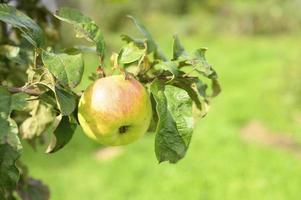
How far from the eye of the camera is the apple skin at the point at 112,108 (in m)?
0.87

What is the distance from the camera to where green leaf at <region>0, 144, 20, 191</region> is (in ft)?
2.54

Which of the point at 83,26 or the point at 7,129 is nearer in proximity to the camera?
the point at 7,129

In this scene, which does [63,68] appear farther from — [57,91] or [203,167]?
[203,167]

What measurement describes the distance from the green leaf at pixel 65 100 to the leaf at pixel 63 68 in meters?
0.01

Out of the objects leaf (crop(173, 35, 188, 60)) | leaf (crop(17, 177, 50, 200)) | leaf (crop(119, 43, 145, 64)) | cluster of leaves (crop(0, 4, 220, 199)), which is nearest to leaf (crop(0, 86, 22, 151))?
cluster of leaves (crop(0, 4, 220, 199))

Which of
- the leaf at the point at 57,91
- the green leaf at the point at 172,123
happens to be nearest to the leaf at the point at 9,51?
the leaf at the point at 57,91

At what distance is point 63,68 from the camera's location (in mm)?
829

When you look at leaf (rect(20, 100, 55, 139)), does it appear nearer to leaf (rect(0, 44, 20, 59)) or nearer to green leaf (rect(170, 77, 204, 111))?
leaf (rect(0, 44, 20, 59))

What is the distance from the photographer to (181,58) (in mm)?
999

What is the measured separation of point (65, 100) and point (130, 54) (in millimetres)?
170

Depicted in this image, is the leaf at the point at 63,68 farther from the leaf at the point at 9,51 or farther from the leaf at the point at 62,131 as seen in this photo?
the leaf at the point at 9,51

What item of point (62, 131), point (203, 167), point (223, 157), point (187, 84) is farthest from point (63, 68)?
point (223, 157)

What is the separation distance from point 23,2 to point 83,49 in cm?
37

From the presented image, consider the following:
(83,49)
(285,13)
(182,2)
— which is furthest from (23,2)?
(182,2)
